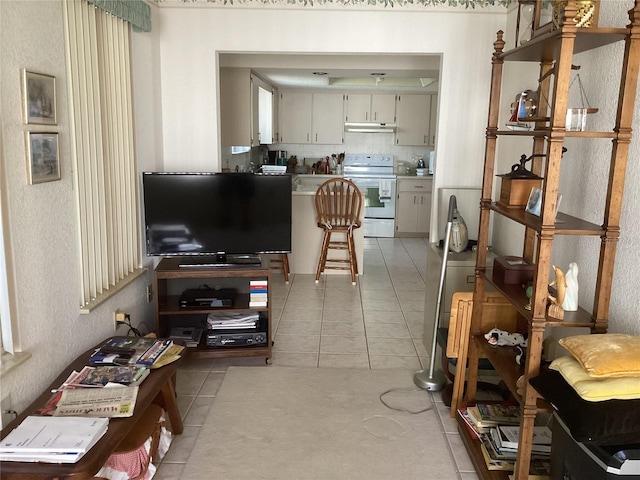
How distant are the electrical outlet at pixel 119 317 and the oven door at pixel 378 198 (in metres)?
5.06

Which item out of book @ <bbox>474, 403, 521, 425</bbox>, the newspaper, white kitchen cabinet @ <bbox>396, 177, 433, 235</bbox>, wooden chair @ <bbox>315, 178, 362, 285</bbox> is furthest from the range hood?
the newspaper

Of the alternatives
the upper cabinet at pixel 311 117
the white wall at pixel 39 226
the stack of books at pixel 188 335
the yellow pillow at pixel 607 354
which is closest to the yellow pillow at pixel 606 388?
the yellow pillow at pixel 607 354

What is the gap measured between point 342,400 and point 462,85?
2192 millimetres

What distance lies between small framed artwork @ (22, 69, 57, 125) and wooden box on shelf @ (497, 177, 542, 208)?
1.97m

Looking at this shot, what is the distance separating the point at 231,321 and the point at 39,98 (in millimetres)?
1744

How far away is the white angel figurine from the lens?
1933 millimetres

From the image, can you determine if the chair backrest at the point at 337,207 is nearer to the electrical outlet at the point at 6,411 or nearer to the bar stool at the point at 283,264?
the bar stool at the point at 283,264

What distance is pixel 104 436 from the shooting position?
180 cm

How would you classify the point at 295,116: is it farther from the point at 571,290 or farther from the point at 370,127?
the point at 571,290

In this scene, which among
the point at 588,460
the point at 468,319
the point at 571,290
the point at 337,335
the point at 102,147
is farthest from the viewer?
the point at 337,335

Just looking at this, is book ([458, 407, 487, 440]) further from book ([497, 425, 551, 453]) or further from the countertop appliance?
the countertop appliance

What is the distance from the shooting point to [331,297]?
15.9 ft

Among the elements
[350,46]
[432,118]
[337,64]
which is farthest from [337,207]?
[432,118]

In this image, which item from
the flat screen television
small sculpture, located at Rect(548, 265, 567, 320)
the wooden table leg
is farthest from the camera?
the flat screen television
